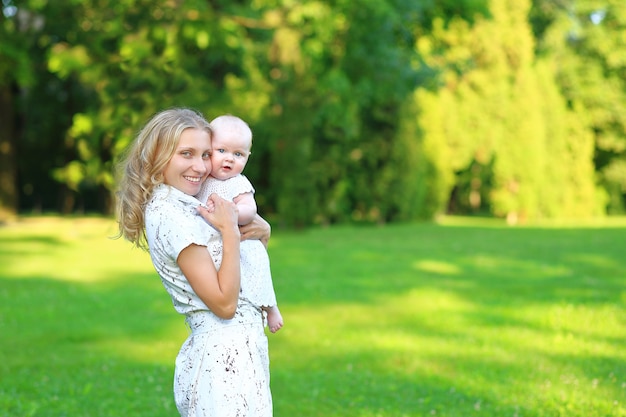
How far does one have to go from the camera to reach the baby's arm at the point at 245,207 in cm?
346

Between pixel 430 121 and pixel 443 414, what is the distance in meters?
29.4

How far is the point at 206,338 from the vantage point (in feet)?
11.1

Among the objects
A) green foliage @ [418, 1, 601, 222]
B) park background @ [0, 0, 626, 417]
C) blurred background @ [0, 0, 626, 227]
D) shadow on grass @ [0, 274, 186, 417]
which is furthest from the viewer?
green foliage @ [418, 1, 601, 222]

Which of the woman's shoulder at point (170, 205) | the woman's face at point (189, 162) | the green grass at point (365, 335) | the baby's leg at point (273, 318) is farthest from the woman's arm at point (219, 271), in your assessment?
the green grass at point (365, 335)

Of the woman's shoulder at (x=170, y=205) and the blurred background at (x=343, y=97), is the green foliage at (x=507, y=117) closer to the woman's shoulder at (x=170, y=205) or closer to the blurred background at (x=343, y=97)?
the blurred background at (x=343, y=97)

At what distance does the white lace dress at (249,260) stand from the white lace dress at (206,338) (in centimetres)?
5

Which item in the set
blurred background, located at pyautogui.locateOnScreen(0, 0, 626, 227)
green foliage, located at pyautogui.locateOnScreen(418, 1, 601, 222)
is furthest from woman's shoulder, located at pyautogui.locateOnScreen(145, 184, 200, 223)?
green foliage, located at pyautogui.locateOnScreen(418, 1, 601, 222)

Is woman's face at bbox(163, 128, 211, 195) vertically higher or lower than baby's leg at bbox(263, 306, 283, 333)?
higher

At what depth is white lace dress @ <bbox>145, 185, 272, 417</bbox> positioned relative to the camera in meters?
3.31

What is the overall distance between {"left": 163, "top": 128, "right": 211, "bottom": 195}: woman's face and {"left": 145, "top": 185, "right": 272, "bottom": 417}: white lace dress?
0.15 feet

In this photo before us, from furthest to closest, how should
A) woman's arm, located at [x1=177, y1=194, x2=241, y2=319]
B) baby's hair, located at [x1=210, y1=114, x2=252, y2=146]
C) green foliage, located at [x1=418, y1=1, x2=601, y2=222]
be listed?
green foliage, located at [x1=418, y1=1, x2=601, y2=222] → baby's hair, located at [x1=210, y1=114, x2=252, y2=146] → woman's arm, located at [x1=177, y1=194, x2=241, y2=319]

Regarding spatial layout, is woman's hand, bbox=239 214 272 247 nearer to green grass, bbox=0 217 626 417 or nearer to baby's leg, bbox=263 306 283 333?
baby's leg, bbox=263 306 283 333

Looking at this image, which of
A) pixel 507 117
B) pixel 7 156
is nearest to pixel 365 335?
pixel 7 156

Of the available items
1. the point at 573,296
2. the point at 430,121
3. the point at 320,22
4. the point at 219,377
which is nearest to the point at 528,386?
the point at 219,377
